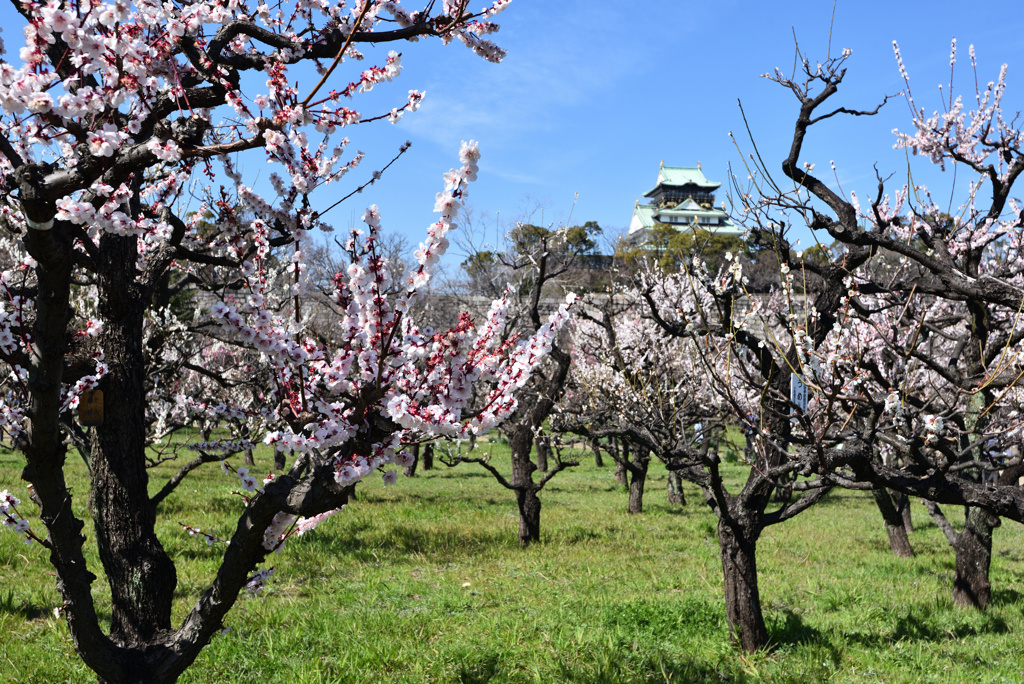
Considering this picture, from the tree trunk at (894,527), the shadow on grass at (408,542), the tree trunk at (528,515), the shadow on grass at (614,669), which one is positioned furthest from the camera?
the tree trunk at (894,527)

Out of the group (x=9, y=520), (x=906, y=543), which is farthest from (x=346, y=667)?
(x=906, y=543)

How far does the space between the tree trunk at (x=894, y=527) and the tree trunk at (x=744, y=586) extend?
18.0ft

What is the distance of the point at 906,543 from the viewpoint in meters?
10.2

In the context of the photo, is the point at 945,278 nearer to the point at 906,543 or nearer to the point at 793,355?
the point at 793,355

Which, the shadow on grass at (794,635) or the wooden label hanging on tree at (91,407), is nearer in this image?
the wooden label hanging on tree at (91,407)

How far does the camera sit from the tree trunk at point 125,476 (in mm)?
4023

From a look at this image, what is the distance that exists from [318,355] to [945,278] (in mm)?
4455

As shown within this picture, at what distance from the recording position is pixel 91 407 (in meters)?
4.08

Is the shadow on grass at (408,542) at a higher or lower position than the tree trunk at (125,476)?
lower

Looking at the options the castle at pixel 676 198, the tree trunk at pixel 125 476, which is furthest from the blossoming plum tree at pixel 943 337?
the castle at pixel 676 198

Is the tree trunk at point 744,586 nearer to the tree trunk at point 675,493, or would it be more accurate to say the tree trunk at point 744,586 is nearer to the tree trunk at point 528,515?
the tree trunk at point 528,515

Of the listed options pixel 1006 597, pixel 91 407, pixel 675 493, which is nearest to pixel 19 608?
pixel 91 407

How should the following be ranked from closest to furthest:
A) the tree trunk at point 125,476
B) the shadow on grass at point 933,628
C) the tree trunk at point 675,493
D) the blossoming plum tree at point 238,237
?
the blossoming plum tree at point 238,237 → the tree trunk at point 125,476 → the shadow on grass at point 933,628 → the tree trunk at point 675,493

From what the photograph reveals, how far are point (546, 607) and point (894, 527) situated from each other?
672 cm
